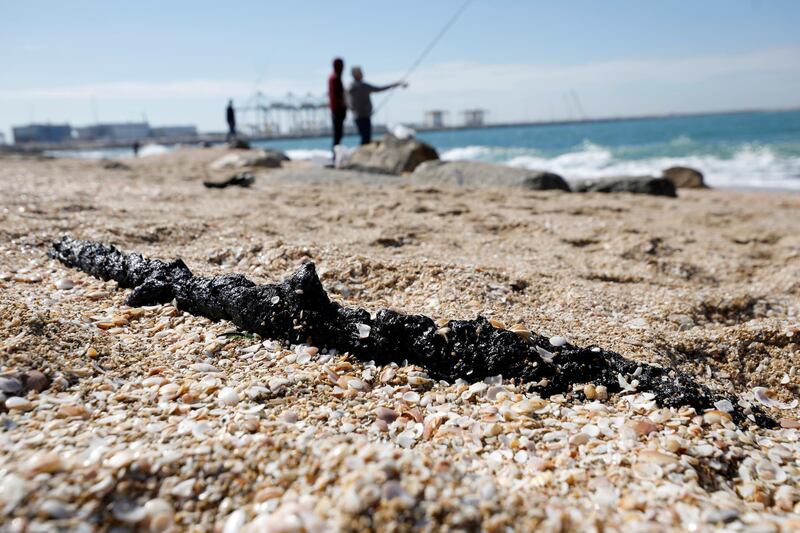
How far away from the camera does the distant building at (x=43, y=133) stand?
9581cm

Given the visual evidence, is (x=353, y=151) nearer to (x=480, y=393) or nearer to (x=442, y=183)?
(x=442, y=183)

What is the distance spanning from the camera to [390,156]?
30.7ft

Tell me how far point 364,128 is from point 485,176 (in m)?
2.76

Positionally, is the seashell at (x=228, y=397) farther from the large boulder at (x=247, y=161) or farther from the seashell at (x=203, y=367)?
the large boulder at (x=247, y=161)

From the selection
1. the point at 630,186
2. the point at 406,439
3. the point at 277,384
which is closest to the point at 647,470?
the point at 406,439

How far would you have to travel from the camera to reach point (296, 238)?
3.90m

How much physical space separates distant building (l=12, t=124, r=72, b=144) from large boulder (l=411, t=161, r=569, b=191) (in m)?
104

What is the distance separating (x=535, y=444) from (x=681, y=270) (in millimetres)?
2591

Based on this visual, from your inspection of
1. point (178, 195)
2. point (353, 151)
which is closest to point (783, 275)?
point (178, 195)

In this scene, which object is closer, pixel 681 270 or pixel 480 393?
pixel 480 393

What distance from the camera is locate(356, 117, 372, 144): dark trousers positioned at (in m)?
9.42

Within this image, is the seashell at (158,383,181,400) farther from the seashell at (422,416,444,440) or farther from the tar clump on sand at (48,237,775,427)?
the seashell at (422,416,444,440)

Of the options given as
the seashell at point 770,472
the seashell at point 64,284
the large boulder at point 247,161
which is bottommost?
the seashell at point 770,472

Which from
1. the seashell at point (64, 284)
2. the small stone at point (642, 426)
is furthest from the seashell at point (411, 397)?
the seashell at point (64, 284)
